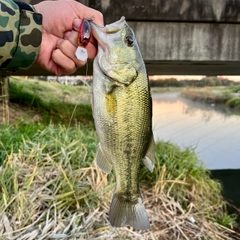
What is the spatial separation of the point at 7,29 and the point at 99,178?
187 centimetres

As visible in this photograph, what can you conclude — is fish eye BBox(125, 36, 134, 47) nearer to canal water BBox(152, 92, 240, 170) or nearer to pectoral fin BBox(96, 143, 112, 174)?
pectoral fin BBox(96, 143, 112, 174)

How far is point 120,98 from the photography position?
4.73 feet

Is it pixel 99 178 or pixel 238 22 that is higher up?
pixel 238 22

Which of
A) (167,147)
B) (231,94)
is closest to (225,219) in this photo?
(167,147)

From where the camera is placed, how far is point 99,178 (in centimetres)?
322

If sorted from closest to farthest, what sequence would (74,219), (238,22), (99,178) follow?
(74,219) < (99,178) < (238,22)

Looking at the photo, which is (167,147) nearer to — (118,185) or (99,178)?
(99,178)

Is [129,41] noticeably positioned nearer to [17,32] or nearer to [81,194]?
[17,32]

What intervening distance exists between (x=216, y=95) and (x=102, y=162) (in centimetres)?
834

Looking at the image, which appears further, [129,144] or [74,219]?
[74,219]

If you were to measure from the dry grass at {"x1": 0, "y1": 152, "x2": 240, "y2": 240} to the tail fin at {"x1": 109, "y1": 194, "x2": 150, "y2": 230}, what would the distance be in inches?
36.4

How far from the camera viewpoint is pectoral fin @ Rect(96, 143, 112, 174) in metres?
1.57

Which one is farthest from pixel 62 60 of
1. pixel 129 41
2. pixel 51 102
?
pixel 51 102

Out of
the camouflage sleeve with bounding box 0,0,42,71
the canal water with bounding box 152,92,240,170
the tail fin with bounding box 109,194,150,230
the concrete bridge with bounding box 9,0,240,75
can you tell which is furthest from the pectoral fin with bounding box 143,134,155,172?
the canal water with bounding box 152,92,240,170
